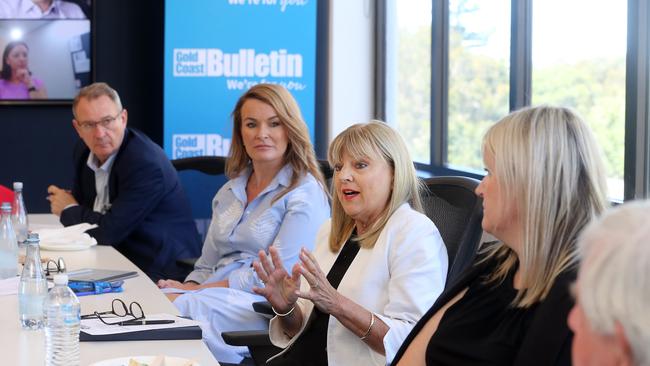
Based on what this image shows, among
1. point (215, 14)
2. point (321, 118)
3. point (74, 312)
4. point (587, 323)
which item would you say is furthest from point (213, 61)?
point (587, 323)

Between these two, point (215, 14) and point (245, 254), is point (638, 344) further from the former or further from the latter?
point (215, 14)

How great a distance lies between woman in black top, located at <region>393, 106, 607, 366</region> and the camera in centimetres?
176

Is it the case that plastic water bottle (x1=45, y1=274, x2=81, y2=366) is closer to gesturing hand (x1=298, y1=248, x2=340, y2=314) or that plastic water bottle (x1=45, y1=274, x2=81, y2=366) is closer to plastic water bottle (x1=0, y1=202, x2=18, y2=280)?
gesturing hand (x1=298, y1=248, x2=340, y2=314)

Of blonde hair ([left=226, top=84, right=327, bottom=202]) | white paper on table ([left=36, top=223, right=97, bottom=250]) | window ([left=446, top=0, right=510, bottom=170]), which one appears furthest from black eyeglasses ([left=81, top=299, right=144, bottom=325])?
window ([left=446, top=0, right=510, bottom=170])

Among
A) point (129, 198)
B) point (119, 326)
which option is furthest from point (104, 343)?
point (129, 198)

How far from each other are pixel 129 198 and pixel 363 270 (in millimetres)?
1716

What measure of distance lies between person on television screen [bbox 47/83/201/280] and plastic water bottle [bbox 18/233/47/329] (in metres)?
1.54

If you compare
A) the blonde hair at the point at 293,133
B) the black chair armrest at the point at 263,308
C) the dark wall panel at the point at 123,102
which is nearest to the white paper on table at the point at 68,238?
the blonde hair at the point at 293,133

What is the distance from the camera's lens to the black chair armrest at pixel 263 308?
9.61ft

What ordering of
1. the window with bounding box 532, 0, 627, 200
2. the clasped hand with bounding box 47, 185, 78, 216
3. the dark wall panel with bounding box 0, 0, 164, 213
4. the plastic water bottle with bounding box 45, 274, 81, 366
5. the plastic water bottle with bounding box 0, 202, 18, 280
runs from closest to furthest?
the plastic water bottle with bounding box 45, 274, 81, 366
the plastic water bottle with bounding box 0, 202, 18, 280
the window with bounding box 532, 0, 627, 200
the clasped hand with bounding box 47, 185, 78, 216
the dark wall panel with bounding box 0, 0, 164, 213

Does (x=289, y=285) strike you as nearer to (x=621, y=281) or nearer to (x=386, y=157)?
(x=386, y=157)

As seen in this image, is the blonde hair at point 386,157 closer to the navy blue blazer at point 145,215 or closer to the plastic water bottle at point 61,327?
the plastic water bottle at point 61,327

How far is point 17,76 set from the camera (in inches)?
244

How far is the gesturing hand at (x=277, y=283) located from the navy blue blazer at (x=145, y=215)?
1.42 m
